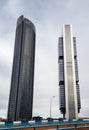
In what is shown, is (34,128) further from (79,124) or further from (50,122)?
(79,124)

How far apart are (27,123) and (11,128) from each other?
5367mm

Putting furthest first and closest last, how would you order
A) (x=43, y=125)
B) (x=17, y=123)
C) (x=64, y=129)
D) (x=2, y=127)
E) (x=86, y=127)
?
(x=86, y=127), (x=64, y=129), (x=43, y=125), (x=17, y=123), (x=2, y=127)

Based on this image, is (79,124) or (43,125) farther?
(79,124)

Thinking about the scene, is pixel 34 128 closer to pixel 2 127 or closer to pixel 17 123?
pixel 17 123

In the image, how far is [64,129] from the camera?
62562 mm

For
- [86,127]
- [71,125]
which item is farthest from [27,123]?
[86,127]

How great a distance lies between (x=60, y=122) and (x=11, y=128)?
1774cm

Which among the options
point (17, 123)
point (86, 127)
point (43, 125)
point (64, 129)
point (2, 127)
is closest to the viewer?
point (2, 127)

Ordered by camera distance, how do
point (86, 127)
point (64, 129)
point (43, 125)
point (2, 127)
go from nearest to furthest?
point (2, 127), point (43, 125), point (64, 129), point (86, 127)

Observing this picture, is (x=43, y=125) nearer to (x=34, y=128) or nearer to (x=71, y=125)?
(x=34, y=128)

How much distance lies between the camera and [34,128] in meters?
56.5

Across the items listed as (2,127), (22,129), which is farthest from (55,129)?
(2,127)

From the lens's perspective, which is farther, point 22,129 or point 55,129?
point 55,129

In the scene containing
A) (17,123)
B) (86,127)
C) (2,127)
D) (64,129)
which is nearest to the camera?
(2,127)
